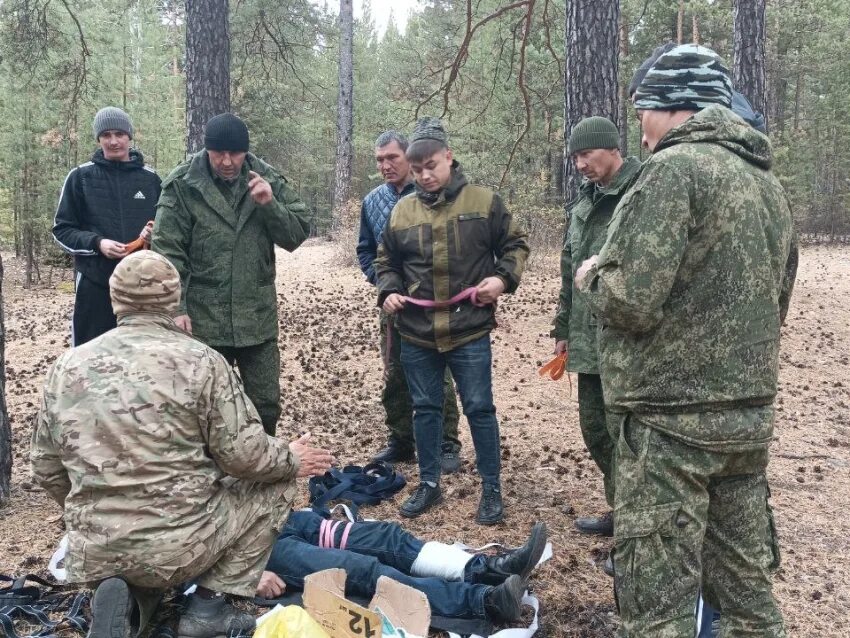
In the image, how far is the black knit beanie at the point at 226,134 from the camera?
3.96 m

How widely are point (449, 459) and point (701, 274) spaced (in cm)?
314

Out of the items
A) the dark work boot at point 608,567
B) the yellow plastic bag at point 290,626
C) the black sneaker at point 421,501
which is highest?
the yellow plastic bag at point 290,626

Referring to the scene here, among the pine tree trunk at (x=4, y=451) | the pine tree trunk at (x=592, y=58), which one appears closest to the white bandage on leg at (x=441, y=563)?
the pine tree trunk at (x=4, y=451)

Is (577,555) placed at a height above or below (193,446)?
below

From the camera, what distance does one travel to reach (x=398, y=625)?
2832 millimetres

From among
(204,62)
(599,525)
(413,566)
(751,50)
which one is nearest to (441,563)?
(413,566)

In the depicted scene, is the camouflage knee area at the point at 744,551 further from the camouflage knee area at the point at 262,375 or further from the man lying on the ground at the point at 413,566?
the camouflage knee area at the point at 262,375

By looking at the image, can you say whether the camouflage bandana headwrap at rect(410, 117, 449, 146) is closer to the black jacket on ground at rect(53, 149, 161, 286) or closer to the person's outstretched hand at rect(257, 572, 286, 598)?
the black jacket on ground at rect(53, 149, 161, 286)

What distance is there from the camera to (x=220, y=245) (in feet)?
13.7

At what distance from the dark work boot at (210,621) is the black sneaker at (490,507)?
61.7 inches

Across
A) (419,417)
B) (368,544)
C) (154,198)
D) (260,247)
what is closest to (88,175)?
(154,198)

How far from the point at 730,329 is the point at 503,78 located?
53.5 ft

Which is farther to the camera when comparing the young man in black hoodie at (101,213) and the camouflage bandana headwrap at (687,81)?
the young man in black hoodie at (101,213)

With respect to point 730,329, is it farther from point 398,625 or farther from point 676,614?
point 398,625
